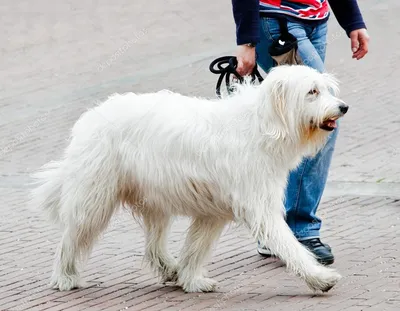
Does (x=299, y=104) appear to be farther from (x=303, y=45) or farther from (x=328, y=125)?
(x=303, y=45)

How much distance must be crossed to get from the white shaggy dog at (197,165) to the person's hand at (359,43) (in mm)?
1206

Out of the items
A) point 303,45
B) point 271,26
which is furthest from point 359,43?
point 271,26

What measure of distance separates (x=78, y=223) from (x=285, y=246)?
1.27m

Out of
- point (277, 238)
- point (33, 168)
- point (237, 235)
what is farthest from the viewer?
point (33, 168)

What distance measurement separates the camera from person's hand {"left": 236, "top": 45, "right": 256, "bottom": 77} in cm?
629

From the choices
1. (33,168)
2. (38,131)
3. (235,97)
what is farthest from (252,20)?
(38,131)

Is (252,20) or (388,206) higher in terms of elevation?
(252,20)

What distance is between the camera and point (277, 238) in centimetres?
577

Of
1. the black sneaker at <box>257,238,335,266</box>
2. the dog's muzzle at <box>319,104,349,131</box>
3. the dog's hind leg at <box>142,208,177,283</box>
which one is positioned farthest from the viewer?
the black sneaker at <box>257,238,335,266</box>

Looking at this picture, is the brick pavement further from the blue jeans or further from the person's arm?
the person's arm

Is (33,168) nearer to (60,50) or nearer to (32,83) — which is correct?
(32,83)

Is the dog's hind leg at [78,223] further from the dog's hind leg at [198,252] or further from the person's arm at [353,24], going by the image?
the person's arm at [353,24]

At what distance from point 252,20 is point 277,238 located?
4.48 feet

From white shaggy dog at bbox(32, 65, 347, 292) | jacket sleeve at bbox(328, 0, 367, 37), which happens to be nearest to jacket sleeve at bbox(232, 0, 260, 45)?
white shaggy dog at bbox(32, 65, 347, 292)
